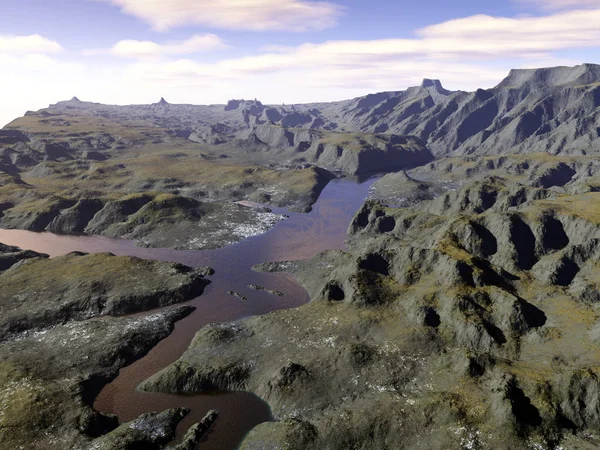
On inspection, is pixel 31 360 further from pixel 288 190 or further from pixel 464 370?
pixel 288 190

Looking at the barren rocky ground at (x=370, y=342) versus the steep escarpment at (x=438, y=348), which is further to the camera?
the barren rocky ground at (x=370, y=342)

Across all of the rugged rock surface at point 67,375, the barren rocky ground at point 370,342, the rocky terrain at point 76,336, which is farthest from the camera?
the rocky terrain at point 76,336

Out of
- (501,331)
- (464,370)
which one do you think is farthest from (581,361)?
(464,370)

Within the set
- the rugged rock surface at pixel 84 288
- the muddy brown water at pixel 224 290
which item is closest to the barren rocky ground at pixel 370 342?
the rugged rock surface at pixel 84 288

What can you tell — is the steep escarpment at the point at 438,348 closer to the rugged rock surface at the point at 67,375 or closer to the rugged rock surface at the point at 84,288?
the rugged rock surface at the point at 67,375

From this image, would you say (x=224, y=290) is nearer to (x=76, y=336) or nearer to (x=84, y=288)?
(x=84, y=288)

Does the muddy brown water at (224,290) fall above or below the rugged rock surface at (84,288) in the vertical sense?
below

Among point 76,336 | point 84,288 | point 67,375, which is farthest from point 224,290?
point 67,375
